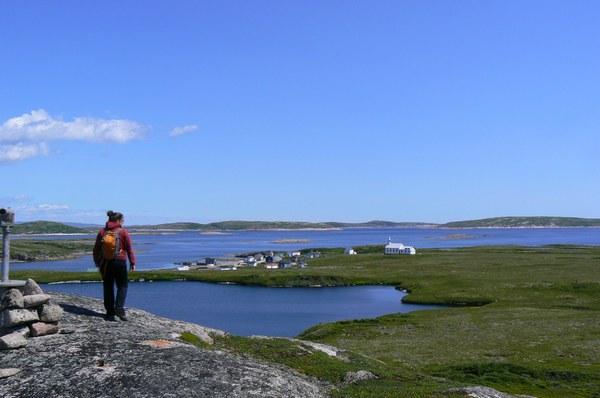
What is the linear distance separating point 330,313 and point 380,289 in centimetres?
3367

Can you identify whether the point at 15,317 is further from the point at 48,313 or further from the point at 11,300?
the point at 48,313

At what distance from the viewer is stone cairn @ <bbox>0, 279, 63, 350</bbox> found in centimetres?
1722

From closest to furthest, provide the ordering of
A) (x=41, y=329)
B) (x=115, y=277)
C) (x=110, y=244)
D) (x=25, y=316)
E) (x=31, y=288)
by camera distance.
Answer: (x=25, y=316), (x=41, y=329), (x=31, y=288), (x=110, y=244), (x=115, y=277)

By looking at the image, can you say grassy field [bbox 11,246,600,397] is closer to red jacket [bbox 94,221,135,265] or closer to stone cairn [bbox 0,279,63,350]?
red jacket [bbox 94,221,135,265]

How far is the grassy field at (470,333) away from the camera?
24.8m

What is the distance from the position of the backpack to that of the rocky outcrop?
8.03ft

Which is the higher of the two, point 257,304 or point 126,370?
point 126,370

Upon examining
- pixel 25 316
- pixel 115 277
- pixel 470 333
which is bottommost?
pixel 470 333

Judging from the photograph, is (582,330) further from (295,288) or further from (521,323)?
(295,288)

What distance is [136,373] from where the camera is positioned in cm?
1513

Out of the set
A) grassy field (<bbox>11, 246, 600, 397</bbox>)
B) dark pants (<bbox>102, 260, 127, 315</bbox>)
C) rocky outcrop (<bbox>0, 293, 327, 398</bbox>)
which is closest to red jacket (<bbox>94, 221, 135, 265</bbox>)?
dark pants (<bbox>102, 260, 127, 315</bbox>)

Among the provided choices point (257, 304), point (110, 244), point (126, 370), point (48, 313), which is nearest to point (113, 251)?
point (110, 244)

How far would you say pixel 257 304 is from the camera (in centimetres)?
10269

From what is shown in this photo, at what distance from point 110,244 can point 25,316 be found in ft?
11.6
